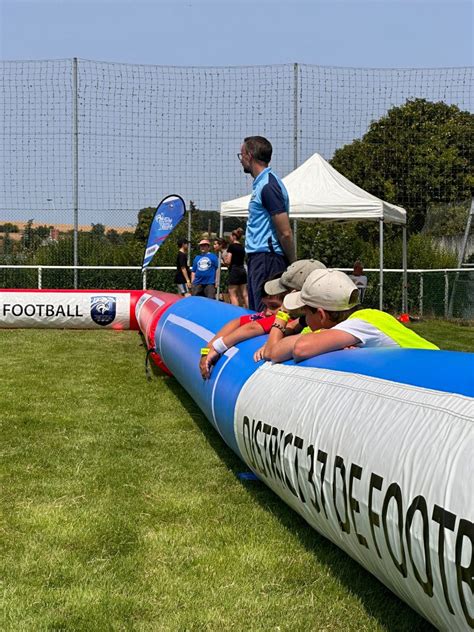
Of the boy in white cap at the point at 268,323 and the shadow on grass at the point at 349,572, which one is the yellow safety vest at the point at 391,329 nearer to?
the boy in white cap at the point at 268,323

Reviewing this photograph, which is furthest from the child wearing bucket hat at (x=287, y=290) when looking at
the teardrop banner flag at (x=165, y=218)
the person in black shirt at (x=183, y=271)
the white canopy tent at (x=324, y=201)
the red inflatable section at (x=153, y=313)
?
the person in black shirt at (x=183, y=271)

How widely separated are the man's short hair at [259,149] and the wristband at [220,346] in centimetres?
161

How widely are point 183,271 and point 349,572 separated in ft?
36.4

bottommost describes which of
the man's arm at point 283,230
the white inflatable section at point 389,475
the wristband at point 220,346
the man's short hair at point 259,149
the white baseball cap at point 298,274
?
the white inflatable section at point 389,475

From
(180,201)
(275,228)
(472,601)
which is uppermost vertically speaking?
(180,201)

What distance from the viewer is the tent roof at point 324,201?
463 inches

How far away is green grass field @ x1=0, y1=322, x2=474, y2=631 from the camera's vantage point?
250 cm

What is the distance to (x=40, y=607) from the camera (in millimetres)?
2535

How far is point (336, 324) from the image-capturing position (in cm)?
335

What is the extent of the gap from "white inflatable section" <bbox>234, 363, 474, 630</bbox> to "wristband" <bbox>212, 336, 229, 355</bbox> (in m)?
1.17

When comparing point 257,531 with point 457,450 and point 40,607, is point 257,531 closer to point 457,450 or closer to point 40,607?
point 40,607

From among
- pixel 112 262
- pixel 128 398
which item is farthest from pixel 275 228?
pixel 112 262

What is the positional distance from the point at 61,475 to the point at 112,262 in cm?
1104

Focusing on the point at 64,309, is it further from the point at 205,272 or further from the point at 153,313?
the point at 153,313
